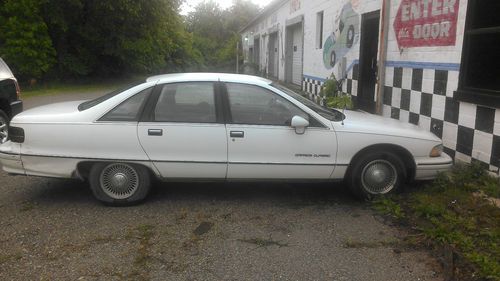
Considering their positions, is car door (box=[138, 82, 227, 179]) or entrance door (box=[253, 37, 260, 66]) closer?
car door (box=[138, 82, 227, 179])

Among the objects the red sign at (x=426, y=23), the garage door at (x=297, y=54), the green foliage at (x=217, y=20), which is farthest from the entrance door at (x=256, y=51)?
the green foliage at (x=217, y=20)

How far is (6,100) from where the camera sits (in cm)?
825

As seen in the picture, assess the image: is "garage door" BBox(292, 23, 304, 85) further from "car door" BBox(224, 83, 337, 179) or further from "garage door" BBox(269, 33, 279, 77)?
"car door" BBox(224, 83, 337, 179)

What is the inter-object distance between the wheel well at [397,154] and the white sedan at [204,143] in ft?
0.03

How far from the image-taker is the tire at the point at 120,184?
194 inches

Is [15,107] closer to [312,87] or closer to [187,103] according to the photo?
[187,103]

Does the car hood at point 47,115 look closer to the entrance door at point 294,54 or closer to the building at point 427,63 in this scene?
the building at point 427,63

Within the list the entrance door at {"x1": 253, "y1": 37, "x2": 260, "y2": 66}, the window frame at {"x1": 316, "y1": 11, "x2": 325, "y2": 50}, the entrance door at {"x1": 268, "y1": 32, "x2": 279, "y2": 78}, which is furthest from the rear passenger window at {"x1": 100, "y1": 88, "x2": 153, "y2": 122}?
the entrance door at {"x1": 253, "y1": 37, "x2": 260, "y2": 66}

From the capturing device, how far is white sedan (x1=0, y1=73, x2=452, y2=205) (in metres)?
4.87

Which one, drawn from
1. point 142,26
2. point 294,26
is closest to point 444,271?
point 294,26

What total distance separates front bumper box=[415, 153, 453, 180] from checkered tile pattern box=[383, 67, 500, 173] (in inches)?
22.9

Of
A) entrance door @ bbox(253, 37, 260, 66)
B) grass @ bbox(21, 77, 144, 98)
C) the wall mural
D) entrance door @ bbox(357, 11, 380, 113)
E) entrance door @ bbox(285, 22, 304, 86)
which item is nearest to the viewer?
entrance door @ bbox(357, 11, 380, 113)

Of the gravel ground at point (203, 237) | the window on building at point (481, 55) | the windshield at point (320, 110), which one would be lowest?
the gravel ground at point (203, 237)

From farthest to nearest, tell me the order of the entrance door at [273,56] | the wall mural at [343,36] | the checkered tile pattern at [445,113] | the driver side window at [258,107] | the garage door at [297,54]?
the entrance door at [273,56] → the garage door at [297,54] → the wall mural at [343,36] → the checkered tile pattern at [445,113] → the driver side window at [258,107]
